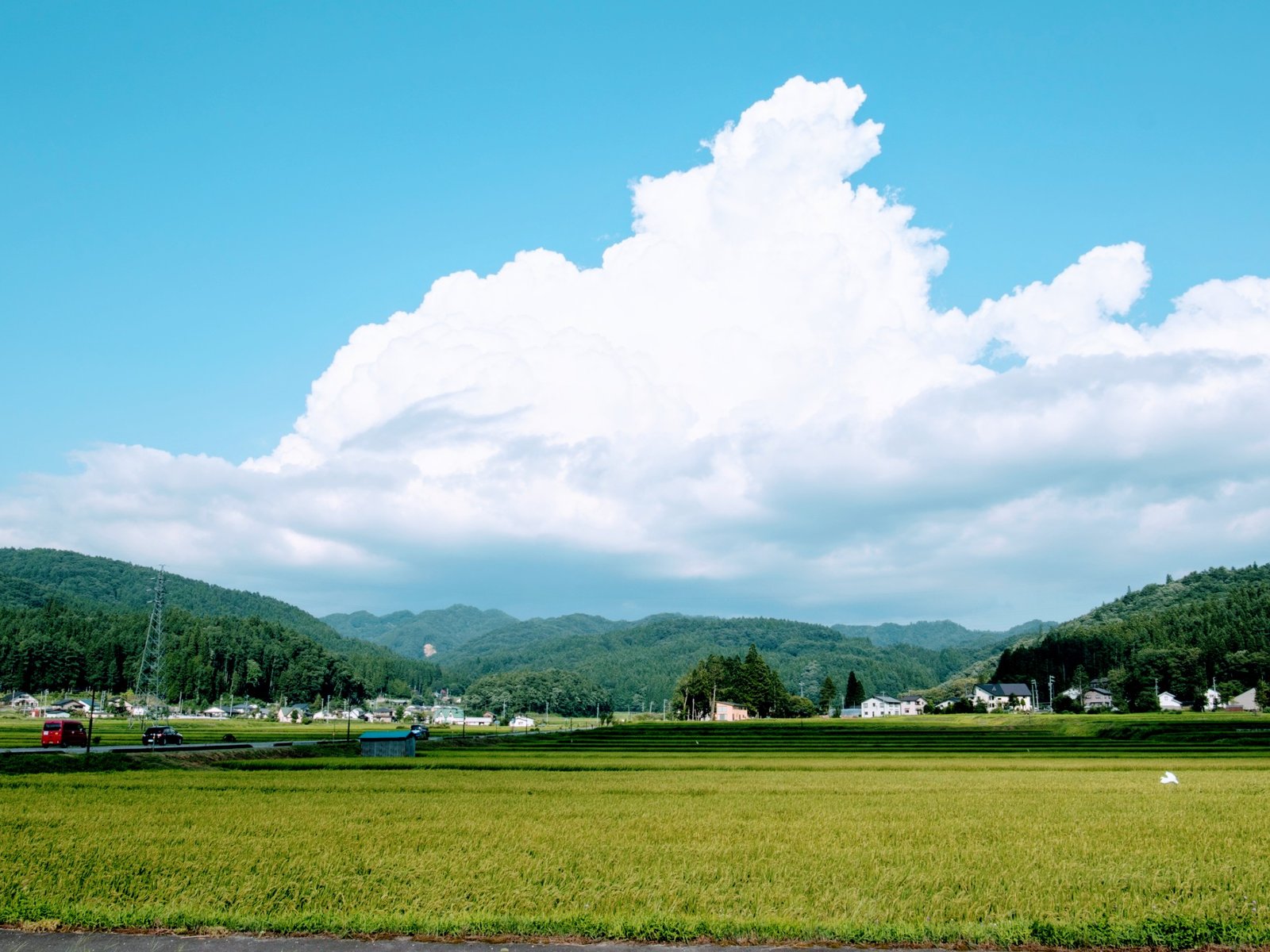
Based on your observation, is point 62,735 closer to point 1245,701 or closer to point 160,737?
point 160,737

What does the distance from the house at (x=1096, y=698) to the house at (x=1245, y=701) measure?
2148cm

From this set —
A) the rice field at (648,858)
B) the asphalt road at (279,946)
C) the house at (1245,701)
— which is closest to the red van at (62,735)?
the rice field at (648,858)

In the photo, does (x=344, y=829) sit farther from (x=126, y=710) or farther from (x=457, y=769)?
(x=126, y=710)

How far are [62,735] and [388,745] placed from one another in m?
22.0

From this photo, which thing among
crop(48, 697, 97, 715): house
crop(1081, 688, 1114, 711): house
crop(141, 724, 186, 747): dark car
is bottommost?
crop(48, 697, 97, 715): house

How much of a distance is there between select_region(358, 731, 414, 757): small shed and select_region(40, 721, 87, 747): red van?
18734mm

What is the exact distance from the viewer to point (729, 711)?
168 meters

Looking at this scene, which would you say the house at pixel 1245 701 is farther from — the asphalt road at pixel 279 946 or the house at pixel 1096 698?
the asphalt road at pixel 279 946

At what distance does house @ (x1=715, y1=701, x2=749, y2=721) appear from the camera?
166 meters

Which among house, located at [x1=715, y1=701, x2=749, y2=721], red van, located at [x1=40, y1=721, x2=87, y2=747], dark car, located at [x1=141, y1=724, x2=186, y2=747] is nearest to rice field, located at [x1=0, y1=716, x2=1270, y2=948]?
red van, located at [x1=40, y1=721, x2=87, y2=747]

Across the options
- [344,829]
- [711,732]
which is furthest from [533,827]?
[711,732]

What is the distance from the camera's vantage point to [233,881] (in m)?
16.4

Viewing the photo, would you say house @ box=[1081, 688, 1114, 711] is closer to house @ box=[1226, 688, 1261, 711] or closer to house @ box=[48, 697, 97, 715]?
house @ box=[1226, 688, 1261, 711]

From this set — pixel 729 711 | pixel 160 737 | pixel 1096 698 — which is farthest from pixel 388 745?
pixel 1096 698
